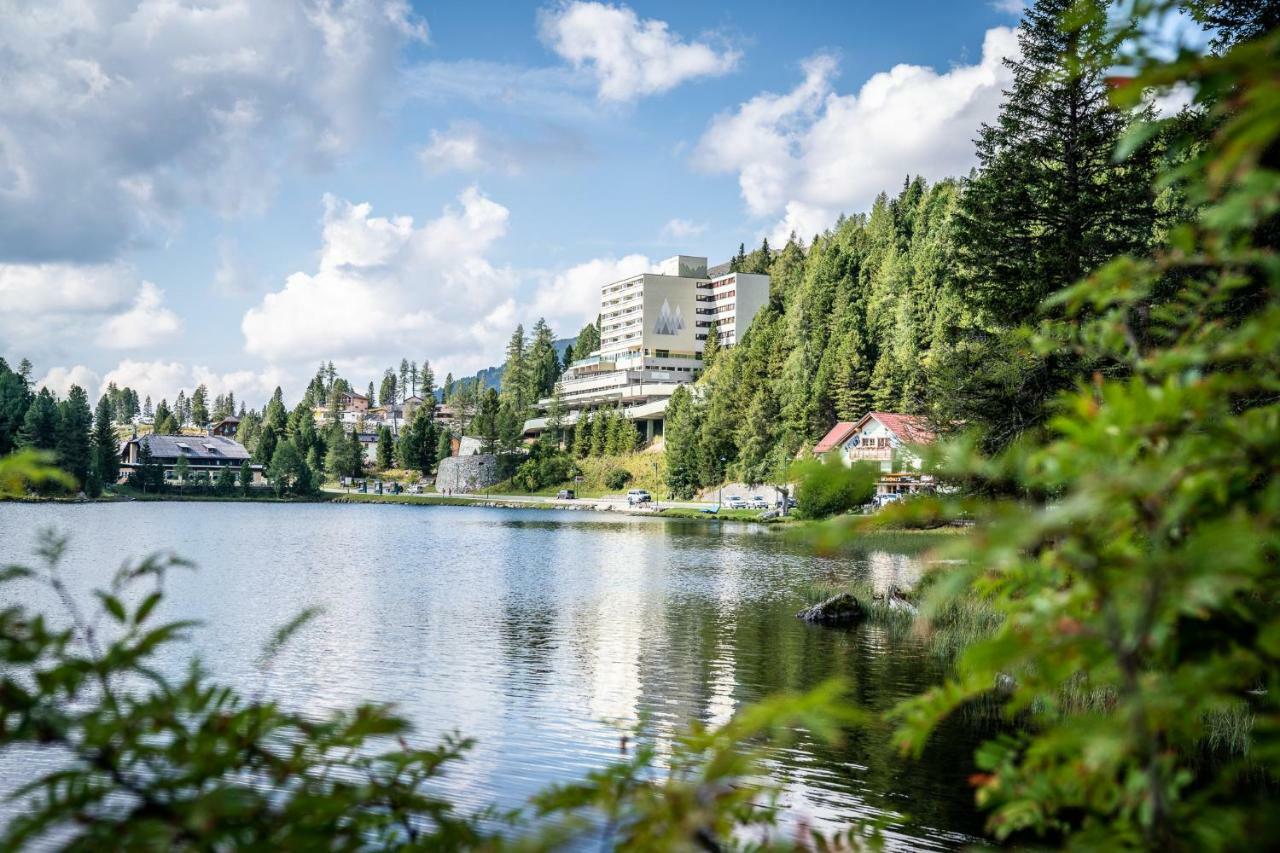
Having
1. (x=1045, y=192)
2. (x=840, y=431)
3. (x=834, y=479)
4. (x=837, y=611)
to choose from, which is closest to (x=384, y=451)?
(x=840, y=431)

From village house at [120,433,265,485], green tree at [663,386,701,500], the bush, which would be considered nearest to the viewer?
the bush

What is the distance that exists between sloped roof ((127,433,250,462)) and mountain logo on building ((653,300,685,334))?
6793 centimetres

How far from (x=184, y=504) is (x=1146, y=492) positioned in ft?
385

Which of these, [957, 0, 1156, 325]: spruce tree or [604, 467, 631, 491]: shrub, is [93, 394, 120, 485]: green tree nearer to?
[604, 467, 631, 491]: shrub

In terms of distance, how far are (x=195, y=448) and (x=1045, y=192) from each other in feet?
463

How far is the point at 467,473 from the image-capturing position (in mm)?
133500

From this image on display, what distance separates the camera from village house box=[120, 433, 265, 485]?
418 ft

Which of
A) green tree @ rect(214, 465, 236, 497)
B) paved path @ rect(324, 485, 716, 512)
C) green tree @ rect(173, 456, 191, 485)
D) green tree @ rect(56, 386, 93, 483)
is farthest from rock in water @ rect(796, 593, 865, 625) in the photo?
green tree @ rect(173, 456, 191, 485)

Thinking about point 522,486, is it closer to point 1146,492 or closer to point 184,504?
point 184,504

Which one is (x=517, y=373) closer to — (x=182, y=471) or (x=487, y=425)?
(x=487, y=425)

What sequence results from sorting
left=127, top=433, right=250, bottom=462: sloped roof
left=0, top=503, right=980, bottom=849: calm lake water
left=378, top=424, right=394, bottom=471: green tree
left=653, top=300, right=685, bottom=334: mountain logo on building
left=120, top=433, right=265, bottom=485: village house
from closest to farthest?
left=0, top=503, right=980, bottom=849: calm lake water < left=120, top=433, right=265, bottom=485: village house < left=127, top=433, right=250, bottom=462: sloped roof < left=653, top=300, right=685, bottom=334: mountain logo on building < left=378, top=424, right=394, bottom=471: green tree

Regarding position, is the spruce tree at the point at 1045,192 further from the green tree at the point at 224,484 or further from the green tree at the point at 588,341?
the green tree at the point at 588,341

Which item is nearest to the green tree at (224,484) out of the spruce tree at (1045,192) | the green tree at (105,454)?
the green tree at (105,454)

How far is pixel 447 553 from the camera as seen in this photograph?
155 ft
